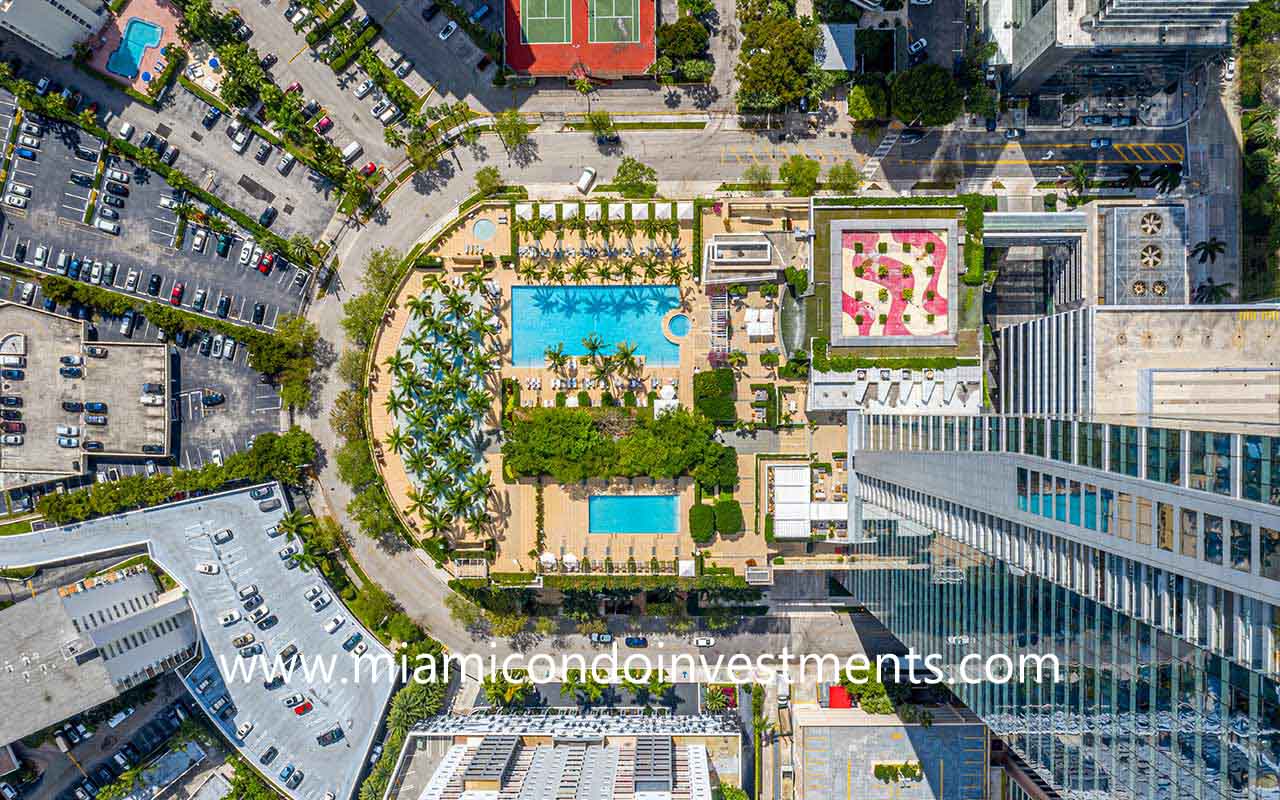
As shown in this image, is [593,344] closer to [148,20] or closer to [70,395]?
[70,395]

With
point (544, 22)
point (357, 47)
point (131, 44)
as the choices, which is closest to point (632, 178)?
point (544, 22)

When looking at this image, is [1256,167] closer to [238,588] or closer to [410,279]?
[410,279]

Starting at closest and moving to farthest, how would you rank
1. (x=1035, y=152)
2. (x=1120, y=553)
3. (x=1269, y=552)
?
(x=1269, y=552)
(x=1120, y=553)
(x=1035, y=152)

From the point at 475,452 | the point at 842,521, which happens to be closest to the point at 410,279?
the point at 475,452

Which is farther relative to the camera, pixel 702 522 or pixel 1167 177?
pixel 1167 177

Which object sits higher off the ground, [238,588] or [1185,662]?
[1185,662]

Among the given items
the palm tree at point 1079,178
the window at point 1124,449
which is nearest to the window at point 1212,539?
the window at point 1124,449
